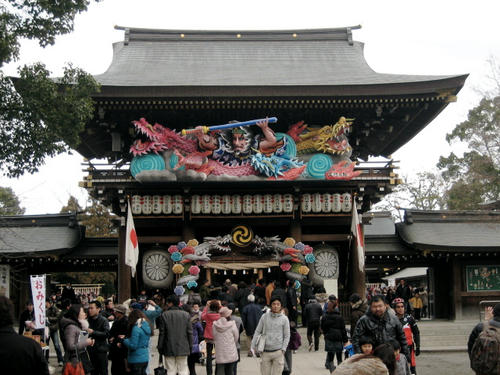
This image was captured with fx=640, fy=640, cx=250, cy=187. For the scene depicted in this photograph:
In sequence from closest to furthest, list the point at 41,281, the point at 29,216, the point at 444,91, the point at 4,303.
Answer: the point at 4,303, the point at 41,281, the point at 444,91, the point at 29,216

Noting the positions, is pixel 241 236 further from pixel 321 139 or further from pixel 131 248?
pixel 321 139

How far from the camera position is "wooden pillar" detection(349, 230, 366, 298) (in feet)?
74.1

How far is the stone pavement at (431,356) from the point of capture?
587 inches

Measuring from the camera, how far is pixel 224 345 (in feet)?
37.8

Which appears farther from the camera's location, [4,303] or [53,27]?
[53,27]

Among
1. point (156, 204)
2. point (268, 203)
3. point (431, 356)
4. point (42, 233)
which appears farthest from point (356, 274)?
point (42, 233)

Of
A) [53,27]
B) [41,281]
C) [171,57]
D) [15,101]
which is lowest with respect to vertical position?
[41,281]

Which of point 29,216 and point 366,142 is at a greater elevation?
point 366,142

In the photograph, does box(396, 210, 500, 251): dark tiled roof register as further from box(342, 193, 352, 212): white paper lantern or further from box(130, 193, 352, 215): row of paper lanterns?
box(130, 193, 352, 215): row of paper lanterns

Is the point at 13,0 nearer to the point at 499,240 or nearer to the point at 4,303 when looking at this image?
the point at 4,303

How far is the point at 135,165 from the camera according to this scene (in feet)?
72.2

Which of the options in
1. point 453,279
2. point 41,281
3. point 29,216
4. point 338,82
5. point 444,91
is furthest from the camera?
point 29,216

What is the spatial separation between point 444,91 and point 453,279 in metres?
7.92

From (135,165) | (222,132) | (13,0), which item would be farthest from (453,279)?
(13,0)
